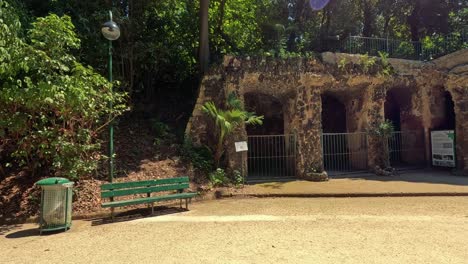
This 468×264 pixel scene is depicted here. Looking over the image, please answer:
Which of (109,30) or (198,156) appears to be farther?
(198,156)

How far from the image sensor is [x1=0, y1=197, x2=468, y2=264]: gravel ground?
13.5 feet

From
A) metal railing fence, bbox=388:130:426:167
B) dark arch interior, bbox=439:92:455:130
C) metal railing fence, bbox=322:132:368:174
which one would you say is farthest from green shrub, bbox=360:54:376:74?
dark arch interior, bbox=439:92:455:130

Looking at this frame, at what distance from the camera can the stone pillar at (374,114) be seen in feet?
39.6

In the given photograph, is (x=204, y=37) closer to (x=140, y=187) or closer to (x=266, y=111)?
(x=266, y=111)

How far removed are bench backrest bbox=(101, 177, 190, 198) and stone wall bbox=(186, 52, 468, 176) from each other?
3096 mm

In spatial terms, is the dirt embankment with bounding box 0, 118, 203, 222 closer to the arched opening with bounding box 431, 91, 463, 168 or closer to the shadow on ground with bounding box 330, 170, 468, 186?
the shadow on ground with bounding box 330, 170, 468, 186

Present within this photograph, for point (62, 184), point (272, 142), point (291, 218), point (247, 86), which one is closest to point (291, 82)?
point (247, 86)

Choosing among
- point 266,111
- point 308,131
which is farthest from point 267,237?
point 266,111

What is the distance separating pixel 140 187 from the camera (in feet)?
22.9

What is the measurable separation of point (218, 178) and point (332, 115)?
9022 mm

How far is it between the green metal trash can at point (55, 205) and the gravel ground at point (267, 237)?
0.25 m

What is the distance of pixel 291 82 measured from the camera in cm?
1104

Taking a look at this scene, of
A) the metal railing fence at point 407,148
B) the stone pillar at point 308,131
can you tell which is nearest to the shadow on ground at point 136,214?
the stone pillar at point 308,131

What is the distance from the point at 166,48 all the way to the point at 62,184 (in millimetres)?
7376
